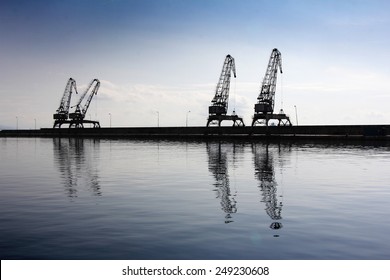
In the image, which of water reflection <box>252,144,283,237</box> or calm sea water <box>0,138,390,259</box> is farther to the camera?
water reflection <box>252,144,283,237</box>

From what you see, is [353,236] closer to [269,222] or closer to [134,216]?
[269,222]

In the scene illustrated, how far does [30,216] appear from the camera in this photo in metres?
23.6

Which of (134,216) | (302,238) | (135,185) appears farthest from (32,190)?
(302,238)

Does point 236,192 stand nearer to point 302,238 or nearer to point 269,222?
point 269,222

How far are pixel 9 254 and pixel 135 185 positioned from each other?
71.1ft

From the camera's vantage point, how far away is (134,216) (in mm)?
23406

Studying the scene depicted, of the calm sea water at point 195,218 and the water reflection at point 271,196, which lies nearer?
the calm sea water at point 195,218

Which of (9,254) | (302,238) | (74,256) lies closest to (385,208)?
(302,238)

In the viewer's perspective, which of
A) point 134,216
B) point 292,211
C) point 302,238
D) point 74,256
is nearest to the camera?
point 74,256

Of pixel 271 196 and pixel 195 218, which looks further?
pixel 271 196

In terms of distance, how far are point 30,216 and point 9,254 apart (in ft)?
26.0

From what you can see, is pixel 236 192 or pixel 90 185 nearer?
pixel 236 192
